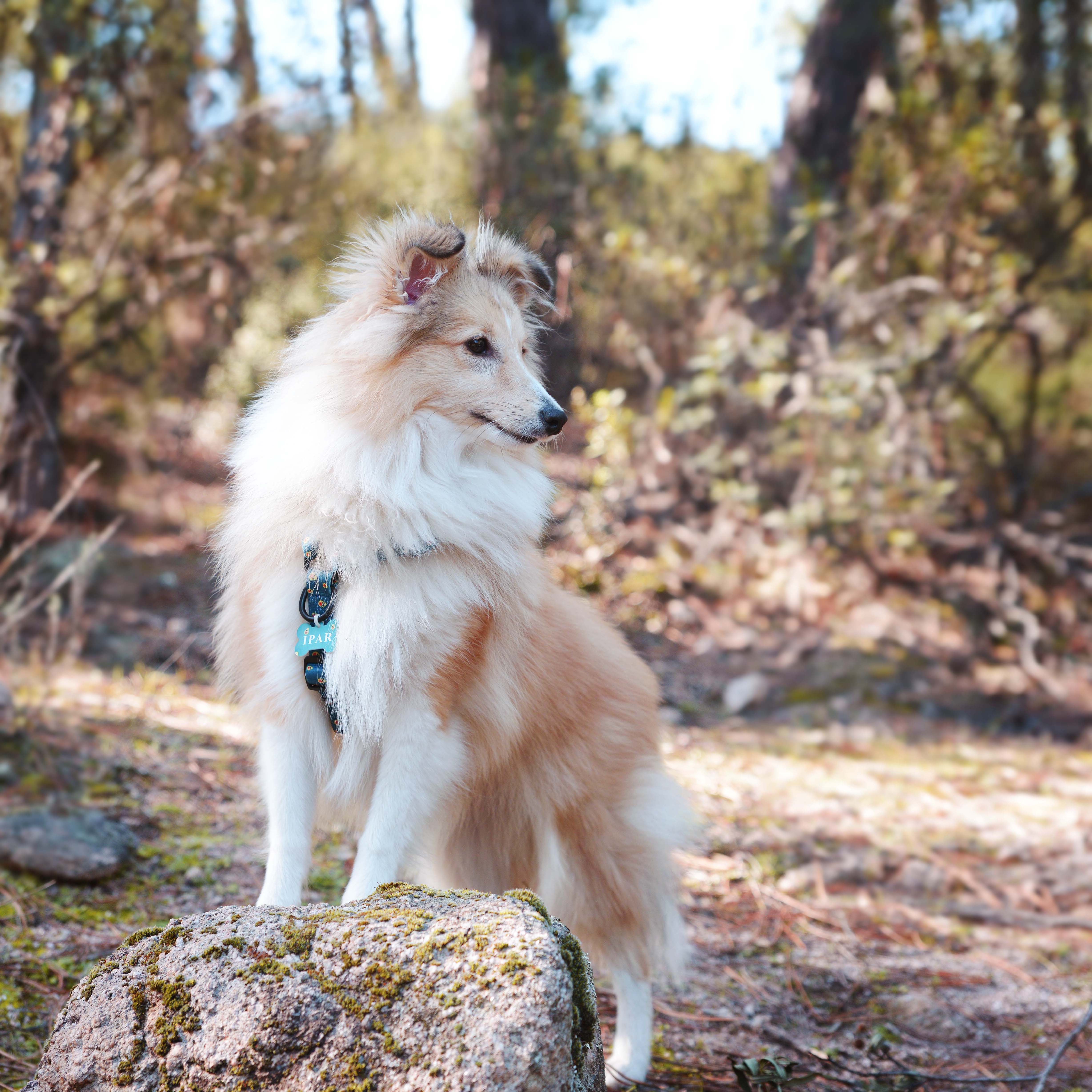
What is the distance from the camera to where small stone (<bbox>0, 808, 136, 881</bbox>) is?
2771 millimetres

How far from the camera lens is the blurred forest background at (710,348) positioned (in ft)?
17.9

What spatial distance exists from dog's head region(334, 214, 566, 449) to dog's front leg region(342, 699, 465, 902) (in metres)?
0.74

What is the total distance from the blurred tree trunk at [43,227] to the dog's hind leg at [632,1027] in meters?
4.37

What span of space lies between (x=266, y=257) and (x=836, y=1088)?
6.53 meters

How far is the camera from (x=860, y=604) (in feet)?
22.3

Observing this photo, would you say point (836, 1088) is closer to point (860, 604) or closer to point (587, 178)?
point (860, 604)

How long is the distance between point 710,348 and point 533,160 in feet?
5.99

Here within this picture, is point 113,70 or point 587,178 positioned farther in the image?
point 587,178

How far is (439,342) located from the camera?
8.07ft

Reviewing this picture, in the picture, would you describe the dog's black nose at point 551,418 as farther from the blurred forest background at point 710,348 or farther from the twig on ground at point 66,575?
the blurred forest background at point 710,348

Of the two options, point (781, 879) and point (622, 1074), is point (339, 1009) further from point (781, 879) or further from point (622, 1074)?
point (781, 879)

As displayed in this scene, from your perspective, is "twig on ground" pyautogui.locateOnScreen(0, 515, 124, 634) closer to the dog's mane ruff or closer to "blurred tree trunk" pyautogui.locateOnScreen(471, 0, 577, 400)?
the dog's mane ruff

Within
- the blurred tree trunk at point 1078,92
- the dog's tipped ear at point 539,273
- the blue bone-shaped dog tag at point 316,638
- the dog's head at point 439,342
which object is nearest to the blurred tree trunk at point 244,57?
the dog's tipped ear at point 539,273

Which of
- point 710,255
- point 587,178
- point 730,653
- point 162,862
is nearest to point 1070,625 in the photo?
point 730,653
